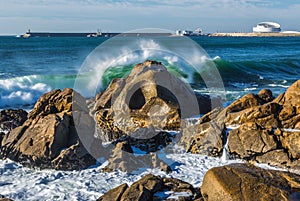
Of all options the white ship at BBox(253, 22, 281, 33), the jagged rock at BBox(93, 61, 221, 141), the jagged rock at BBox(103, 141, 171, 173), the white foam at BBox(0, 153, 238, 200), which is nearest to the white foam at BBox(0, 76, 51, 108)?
the jagged rock at BBox(93, 61, 221, 141)

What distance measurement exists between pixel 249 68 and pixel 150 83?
73.7 feet

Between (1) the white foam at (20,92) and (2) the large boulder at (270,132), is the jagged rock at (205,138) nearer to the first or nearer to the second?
(2) the large boulder at (270,132)

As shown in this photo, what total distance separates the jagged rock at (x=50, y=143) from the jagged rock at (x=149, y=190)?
2.20 meters

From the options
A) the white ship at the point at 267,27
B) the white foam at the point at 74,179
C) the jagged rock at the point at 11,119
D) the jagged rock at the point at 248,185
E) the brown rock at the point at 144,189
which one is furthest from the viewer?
the white ship at the point at 267,27

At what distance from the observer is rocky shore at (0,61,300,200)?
27.8 feet

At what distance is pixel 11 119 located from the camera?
12109 millimetres

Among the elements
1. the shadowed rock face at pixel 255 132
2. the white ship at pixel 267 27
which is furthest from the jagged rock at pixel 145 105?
the white ship at pixel 267 27

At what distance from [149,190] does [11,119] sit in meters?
7.02

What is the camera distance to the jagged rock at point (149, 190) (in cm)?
634

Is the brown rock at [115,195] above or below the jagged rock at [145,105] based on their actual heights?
below

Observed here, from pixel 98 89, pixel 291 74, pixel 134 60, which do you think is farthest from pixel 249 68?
pixel 98 89

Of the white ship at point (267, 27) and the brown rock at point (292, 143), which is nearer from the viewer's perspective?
the brown rock at point (292, 143)

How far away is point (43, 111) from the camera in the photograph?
34.5 ft

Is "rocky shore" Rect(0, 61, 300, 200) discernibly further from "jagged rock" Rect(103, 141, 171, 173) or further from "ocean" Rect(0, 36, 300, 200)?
"ocean" Rect(0, 36, 300, 200)
